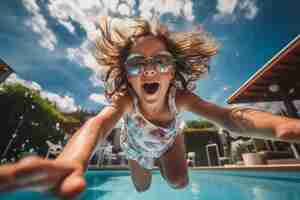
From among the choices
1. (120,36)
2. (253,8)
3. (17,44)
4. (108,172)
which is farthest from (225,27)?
(17,44)

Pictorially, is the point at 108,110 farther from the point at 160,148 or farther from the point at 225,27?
the point at 225,27

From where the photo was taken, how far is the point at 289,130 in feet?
2.79

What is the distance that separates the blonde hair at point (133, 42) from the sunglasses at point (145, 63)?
355 mm

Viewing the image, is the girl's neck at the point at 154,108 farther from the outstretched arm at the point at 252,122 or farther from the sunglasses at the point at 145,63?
the outstretched arm at the point at 252,122

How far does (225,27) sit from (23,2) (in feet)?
45.8

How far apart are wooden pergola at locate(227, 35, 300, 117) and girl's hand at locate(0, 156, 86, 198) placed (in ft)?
20.6

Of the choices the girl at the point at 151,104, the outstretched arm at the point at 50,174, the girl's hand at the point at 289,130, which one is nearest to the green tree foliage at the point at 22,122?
the girl at the point at 151,104

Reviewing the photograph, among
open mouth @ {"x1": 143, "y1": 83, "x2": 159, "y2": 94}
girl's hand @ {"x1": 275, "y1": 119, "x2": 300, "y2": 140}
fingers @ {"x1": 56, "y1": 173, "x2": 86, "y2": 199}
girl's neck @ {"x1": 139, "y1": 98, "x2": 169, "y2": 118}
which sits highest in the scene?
open mouth @ {"x1": 143, "y1": 83, "x2": 159, "y2": 94}

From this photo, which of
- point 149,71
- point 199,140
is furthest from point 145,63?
point 199,140

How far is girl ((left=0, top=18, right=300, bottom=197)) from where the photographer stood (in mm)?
904

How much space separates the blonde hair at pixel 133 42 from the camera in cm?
224

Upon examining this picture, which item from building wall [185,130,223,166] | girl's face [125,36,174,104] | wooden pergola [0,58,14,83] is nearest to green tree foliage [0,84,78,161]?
wooden pergola [0,58,14,83]

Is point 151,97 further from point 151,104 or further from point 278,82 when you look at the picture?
point 278,82

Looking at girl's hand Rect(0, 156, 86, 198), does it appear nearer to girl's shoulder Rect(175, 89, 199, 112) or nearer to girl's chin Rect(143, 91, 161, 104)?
girl's chin Rect(143, 91, 161, 104)
